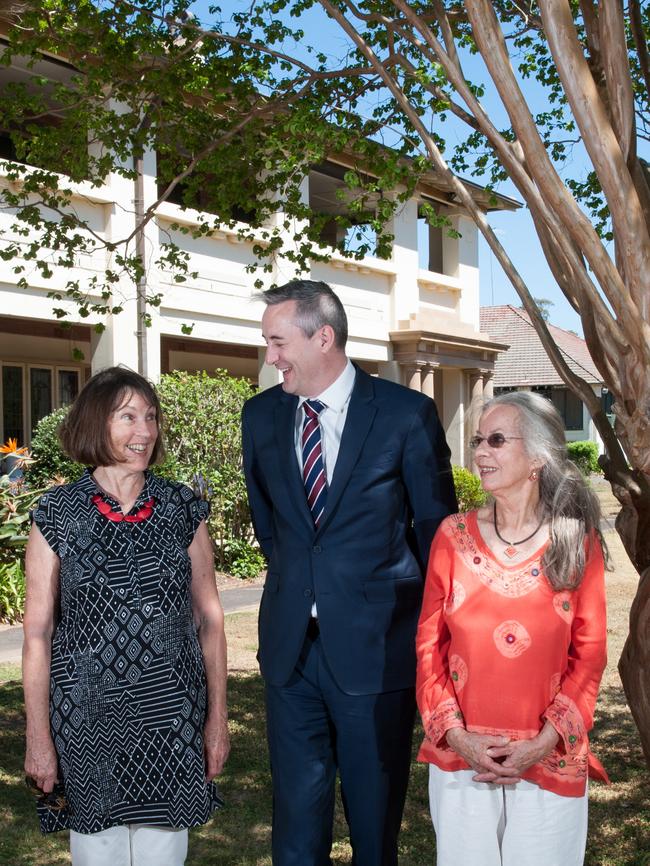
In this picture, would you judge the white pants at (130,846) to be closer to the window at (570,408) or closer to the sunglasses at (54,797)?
the sunglasses at (54,797)

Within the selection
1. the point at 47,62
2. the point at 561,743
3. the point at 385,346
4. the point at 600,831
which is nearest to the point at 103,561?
the point at 561,743

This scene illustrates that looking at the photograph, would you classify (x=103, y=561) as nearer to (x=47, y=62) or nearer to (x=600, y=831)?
(x=600, y=831)

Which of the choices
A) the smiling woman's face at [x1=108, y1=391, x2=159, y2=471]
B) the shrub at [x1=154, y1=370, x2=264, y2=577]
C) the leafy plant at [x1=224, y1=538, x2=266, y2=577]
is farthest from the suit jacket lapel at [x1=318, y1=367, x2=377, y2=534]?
the leafy plant at [x1=224, y1=538, x2=266, y2=577]

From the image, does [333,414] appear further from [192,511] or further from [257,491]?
[192,511]

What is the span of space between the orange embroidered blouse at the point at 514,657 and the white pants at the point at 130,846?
873 mm

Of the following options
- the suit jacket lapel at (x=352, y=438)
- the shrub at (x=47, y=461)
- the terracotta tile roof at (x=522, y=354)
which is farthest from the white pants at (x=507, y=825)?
the terracotta tile roof at (x=522, y=354)

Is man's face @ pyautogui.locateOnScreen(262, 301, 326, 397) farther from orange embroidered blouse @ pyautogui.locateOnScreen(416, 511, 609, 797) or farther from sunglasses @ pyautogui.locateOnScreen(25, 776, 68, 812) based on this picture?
sunglasses @ pyautogui.locateOnScreen(25, 776, 68, 812)

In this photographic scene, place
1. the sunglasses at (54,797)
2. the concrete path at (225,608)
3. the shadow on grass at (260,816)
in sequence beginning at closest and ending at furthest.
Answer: the sunglasses at (54,797) < the shadow on grass at (260,816) < the concrete path at (225,608)

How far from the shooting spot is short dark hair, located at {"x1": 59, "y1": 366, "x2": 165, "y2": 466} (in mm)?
3441

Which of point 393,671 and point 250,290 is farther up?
point 250,290

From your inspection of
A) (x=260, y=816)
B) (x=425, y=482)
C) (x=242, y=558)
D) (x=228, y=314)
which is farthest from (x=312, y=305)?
(x=228, y=314)

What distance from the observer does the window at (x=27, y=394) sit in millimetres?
18172

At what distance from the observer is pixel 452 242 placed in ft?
81.4

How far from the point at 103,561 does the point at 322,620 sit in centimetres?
78
